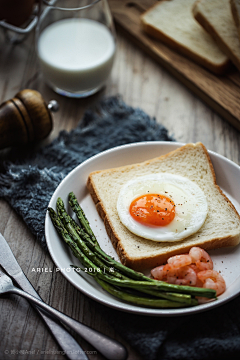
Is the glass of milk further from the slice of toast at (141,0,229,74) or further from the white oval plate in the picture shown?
the white oval plate

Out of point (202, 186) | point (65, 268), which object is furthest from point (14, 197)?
point (202, 186)

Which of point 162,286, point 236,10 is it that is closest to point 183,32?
point 236,10

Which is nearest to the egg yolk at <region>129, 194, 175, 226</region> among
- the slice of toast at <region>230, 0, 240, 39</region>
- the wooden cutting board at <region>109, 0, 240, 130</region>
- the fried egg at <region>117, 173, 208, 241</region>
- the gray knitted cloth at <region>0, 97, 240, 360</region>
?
the fried egg at <region>117, 173, 208, 241</region>

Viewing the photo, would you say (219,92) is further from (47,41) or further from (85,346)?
(85,346)

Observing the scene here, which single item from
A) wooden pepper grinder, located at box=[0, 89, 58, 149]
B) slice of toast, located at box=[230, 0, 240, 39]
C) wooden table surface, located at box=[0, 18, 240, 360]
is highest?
slice of toast, located at box=[230, 0, 240, 39]

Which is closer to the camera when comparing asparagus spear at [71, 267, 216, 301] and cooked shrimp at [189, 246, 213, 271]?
asparagus spear at [71, 267, 216, 301]

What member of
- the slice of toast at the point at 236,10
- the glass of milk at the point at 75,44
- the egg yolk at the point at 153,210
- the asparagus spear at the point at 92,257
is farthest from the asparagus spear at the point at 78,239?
the slice of toast at the point at 236,10

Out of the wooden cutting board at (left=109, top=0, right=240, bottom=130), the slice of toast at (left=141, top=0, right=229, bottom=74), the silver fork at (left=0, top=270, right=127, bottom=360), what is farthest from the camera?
the slice of toast at (left=141, top=0, right=229, bottom=74)
